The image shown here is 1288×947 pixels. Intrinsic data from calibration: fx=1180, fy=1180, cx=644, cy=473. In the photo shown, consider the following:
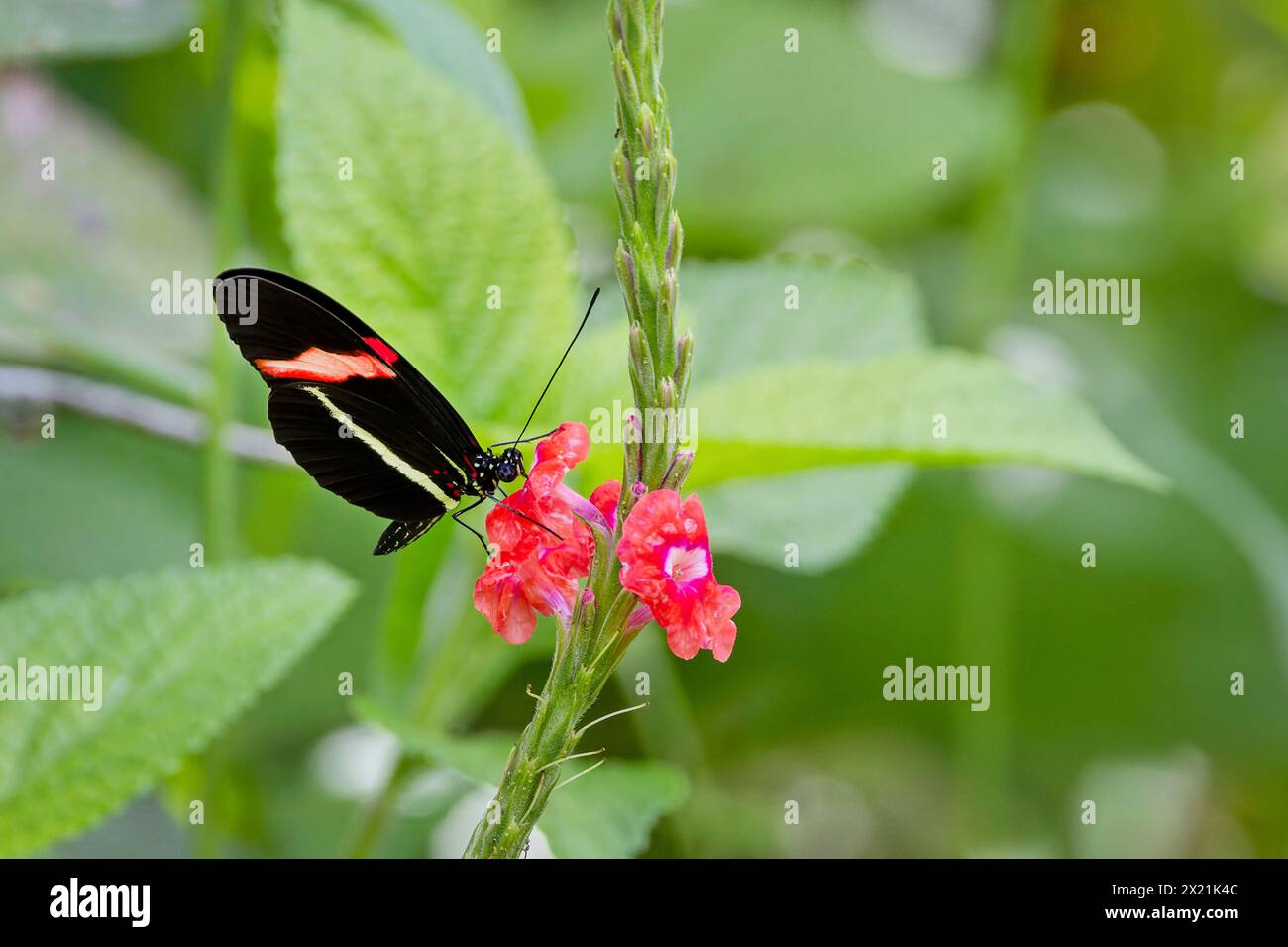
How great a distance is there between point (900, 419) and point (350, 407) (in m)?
0.36

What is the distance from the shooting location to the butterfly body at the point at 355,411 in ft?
2.29

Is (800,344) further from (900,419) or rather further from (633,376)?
(633,376)

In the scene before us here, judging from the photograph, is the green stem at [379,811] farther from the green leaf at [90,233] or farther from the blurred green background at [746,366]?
the green leaf at [90,233]

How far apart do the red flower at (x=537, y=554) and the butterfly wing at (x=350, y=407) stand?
16cm

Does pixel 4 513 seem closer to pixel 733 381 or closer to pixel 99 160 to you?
pixel 99 160

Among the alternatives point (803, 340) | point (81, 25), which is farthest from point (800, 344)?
point (81, 25)

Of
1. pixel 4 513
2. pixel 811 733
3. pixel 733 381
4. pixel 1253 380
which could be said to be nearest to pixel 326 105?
pixel 733 381

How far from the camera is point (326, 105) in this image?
0.91 m

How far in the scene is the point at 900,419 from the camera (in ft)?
2.58

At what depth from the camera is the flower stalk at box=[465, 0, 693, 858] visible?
1.47ft

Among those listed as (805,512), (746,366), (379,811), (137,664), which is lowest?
(379,811)

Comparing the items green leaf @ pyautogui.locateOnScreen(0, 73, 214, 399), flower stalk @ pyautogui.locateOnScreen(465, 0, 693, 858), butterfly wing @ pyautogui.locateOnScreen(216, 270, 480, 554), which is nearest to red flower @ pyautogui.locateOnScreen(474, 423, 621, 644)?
flower stalk @ pyautogui.locateOnScreen(465, 0, 693, 858)

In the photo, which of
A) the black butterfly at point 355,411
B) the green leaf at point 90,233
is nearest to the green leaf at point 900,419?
the black butterfly at point 355,411

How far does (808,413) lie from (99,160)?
111 cm
